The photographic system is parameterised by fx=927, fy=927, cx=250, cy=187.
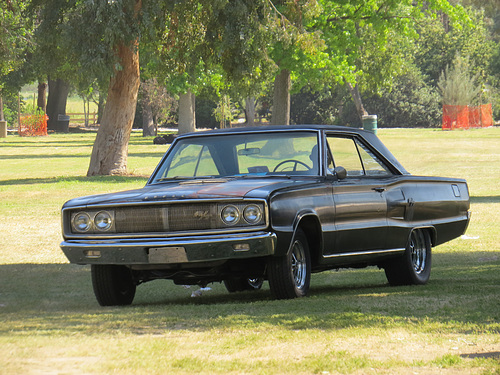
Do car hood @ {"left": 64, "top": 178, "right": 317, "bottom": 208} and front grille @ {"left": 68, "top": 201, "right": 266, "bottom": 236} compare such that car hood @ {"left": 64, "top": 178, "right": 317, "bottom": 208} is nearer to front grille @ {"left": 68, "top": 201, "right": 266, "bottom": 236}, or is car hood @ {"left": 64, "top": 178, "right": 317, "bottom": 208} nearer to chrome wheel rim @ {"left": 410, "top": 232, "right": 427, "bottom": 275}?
front grille @ {"left": 68, "top": 201, "right": 266, "bottom": 236}

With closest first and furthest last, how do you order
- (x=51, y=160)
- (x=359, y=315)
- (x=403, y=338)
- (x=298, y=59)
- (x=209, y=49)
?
(x=403, y=338)
(x=359, y=315)
(x=209, y=49)
(x=298, y=59)
(x=51, y=160)

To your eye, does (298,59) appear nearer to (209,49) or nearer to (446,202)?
(209,49)

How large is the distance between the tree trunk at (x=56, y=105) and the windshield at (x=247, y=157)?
220 feet

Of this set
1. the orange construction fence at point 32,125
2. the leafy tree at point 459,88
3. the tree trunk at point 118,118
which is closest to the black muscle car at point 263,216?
the tree trunk at point 118,118

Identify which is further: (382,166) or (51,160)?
(51,160)

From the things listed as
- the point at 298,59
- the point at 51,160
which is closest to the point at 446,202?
the point at 298,59

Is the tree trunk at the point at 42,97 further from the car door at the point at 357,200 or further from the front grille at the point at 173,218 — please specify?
the front grille at the point at 173,218

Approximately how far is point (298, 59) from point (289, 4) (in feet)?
26.6

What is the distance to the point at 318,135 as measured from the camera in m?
8.80

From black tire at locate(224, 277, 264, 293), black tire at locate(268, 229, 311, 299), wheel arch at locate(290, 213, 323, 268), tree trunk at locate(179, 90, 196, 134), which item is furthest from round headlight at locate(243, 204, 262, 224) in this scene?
tree trunk at locate(179, 90, 196, 134)

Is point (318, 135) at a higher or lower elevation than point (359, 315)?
higher

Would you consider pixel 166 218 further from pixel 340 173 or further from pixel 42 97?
pixel 42 97

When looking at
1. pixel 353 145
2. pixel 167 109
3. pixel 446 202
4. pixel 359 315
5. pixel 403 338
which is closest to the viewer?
pixel 403 338

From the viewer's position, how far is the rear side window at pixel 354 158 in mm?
8992
